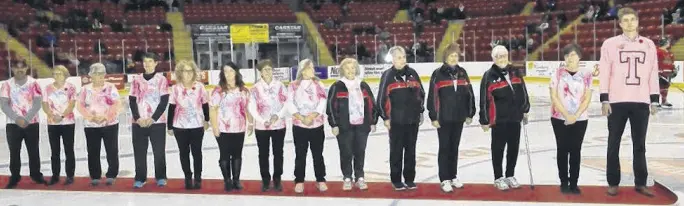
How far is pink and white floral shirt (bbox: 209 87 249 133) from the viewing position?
5715 mm

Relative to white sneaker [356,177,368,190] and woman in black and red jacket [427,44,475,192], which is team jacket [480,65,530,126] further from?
white sneaker [356,177,368,190]

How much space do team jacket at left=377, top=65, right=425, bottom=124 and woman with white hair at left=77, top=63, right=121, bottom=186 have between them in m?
2.30

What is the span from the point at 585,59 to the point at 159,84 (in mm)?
14381

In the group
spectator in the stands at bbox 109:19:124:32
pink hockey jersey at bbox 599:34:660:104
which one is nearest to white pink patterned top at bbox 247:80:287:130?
pink hockey jersey at bbox 599:34:660:104

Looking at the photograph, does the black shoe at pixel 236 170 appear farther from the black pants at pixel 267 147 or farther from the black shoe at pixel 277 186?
the black shoe at pixel 277 186

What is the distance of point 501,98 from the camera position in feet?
17.5

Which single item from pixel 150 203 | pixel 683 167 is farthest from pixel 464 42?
pixel 150 203

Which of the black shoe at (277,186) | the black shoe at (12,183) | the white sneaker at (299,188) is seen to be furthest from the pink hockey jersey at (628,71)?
the black shoe at (12,183)

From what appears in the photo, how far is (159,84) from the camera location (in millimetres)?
5961

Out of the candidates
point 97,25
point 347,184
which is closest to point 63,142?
point 347,184

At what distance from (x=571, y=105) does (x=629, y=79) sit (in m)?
0.46

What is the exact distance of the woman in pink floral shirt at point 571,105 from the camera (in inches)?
205

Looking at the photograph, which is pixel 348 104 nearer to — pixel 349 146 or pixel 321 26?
pixel 349 146

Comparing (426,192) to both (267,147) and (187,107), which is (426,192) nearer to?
(267,147)
